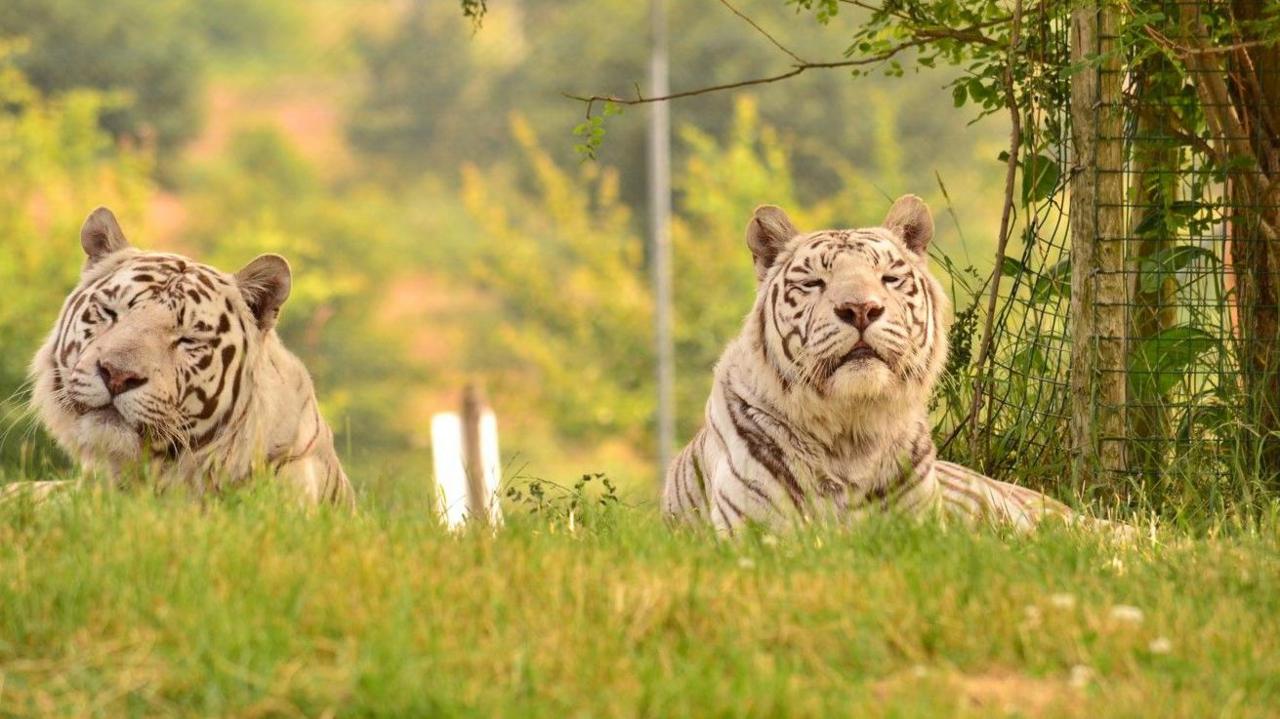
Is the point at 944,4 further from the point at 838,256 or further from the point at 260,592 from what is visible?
the point at 260,592

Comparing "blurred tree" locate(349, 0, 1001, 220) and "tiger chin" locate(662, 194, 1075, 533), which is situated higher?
"blurred tree" locate(349, 0, 1001, 220)

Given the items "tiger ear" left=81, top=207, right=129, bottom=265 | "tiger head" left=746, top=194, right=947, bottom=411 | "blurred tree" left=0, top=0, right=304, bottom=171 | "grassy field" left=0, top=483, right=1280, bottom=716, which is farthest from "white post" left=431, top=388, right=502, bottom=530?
"blurred tree" left=0, top=0, right=304, bottom=171

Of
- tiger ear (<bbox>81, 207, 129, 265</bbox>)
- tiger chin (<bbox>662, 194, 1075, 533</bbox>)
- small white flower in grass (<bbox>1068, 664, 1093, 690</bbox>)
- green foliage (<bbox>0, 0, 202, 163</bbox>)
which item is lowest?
small white flower in grass (<bbox>1068, 664, 1093, 690</bbox>)

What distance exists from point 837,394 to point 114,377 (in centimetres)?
203

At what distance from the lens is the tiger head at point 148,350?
485 centimetres

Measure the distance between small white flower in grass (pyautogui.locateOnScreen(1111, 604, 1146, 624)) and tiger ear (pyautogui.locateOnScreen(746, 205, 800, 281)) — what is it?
2101 millimetres

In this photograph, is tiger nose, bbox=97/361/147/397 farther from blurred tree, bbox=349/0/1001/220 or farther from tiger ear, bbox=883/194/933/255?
blurred tree, bbox=349/0/1001/220

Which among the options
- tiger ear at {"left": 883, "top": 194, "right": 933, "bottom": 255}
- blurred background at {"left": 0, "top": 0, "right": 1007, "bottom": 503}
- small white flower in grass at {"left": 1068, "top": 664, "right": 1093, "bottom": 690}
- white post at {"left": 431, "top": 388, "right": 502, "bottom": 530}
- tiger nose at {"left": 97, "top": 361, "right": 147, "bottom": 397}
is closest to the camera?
small white flower in grass at {"left": 1068, "top": 664, "right": 1093, "bottom": 690}

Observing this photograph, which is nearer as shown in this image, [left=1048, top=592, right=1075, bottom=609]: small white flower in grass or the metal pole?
[left=1048, top=592, right=1075, bottom=609]: small white flower in grass

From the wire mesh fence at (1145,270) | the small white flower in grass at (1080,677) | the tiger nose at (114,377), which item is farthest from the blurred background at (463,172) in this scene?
the small white flower in grass at (1080,677)

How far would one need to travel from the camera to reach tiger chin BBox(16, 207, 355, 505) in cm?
486

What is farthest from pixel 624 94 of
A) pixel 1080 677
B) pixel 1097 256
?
pixel 1080 677

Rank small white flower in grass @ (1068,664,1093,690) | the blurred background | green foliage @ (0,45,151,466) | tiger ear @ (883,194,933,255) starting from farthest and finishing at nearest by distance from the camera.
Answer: the blurred background, green foliage @ (0,45,151,466), tiger ear @ (883,194,933,255), small white flower in grass @ (1068,664,1093,690)

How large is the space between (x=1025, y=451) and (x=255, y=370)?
110 inches
